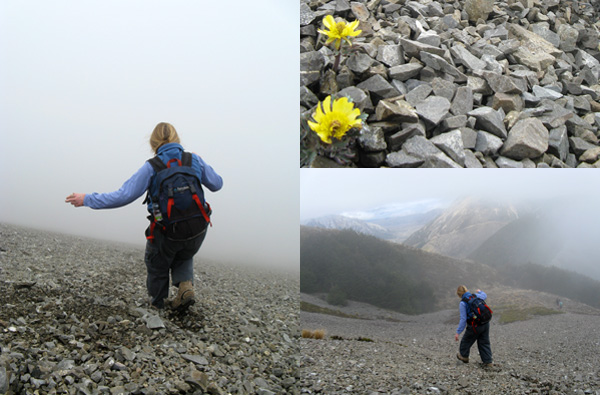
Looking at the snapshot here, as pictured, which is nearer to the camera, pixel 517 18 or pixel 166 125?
pixel 166 125

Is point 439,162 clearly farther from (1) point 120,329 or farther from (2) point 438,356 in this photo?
(1) point 120,329

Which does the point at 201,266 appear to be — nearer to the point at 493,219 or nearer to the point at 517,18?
the point at 493,219

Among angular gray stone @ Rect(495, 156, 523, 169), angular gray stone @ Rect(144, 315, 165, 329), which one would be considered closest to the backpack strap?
angular gray stone @ Rect(144, 315, 165, 329)

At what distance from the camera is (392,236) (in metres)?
3.41

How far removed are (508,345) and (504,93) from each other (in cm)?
184

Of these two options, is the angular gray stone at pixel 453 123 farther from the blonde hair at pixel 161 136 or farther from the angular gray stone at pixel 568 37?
the blonde hair at pixel 161 136

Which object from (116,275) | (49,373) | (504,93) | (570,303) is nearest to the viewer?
(49,373)

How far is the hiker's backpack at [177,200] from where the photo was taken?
2613 millimetres

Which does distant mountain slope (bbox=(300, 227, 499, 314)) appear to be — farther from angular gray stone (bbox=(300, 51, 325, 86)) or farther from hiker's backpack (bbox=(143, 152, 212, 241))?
angular gray stone (bbox=(300, 51, 325, 86))

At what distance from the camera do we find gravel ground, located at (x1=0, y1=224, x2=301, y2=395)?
2.55 meters

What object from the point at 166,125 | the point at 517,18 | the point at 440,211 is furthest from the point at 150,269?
the point at 517,18

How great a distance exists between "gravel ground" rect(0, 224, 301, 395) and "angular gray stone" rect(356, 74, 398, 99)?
2095 millimetres

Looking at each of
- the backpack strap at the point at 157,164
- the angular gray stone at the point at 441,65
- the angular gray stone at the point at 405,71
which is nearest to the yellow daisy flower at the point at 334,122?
the angular gray stone at the point at 405,71

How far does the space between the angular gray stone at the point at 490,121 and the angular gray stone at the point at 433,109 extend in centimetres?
16
